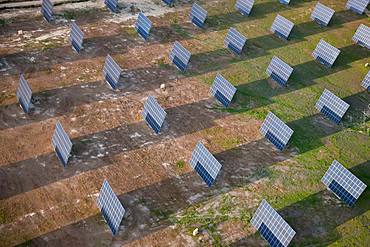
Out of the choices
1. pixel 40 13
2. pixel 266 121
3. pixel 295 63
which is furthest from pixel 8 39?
pixel 295 63

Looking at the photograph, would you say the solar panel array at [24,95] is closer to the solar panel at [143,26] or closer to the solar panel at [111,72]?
the solar panel at [111,72]

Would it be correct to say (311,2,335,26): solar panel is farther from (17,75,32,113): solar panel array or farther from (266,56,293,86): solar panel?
(17,75,32,113): solar panel array

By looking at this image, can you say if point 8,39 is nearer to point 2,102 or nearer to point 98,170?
point 2,102

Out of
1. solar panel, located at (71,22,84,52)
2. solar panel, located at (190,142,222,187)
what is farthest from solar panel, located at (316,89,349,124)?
solar panel, located at (71,22,84,52)

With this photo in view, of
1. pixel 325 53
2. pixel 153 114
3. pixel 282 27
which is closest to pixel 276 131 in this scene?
pixel 153 114

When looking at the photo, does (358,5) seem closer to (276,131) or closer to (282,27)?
(282,27)
